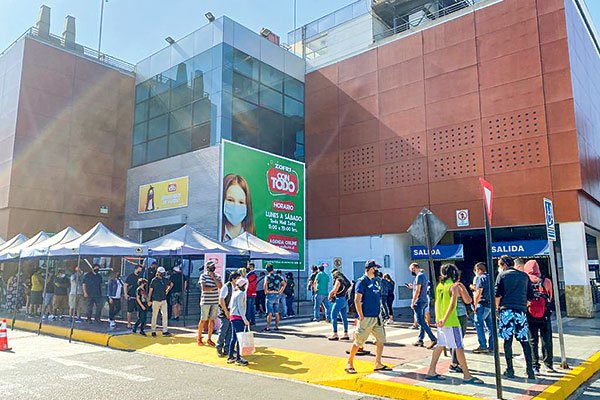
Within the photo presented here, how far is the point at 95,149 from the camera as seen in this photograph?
83.0ft

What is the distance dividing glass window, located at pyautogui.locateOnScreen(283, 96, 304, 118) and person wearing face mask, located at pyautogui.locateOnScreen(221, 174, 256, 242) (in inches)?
228

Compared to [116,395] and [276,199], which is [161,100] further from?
[116,395]

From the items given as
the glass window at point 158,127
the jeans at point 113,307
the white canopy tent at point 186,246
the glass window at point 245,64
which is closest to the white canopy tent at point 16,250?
the jeans at point 113,307

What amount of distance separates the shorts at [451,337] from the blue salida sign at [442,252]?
48.9 ft

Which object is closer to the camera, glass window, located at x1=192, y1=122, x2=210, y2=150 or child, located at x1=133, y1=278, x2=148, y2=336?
child, located at x1=133, y1=278, x2=148, y2=336

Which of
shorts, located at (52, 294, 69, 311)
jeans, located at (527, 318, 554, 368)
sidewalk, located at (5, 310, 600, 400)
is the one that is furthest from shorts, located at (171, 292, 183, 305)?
jeans, located at (527, 318, 554, 368)

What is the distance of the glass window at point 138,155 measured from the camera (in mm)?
26031

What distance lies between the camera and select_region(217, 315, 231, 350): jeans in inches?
358

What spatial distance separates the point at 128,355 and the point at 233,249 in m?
6.33

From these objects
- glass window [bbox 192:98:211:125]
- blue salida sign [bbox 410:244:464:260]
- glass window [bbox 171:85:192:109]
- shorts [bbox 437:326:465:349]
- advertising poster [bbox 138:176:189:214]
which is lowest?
shorts [bbox 437:326:465:349]

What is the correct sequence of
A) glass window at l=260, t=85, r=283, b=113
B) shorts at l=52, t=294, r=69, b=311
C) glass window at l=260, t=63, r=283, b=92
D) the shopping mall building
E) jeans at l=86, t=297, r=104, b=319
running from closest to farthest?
jeans at l=86, t=297, r=104, b=319
shorts at l=52, t=294, r=69, b=311
the shopping mall building
glass window at l=260, t=85, r=283, b=113
glass window at l=260, t=63, r=283, b=92

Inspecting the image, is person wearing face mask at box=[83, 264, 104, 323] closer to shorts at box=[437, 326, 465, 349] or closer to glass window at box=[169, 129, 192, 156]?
glass window at box=[169, 129, 192, 156]

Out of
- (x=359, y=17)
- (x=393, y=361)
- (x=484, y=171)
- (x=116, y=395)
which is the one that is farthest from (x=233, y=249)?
(x=359, y=17)

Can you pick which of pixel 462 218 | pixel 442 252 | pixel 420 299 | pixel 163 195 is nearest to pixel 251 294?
pixel 420 299
